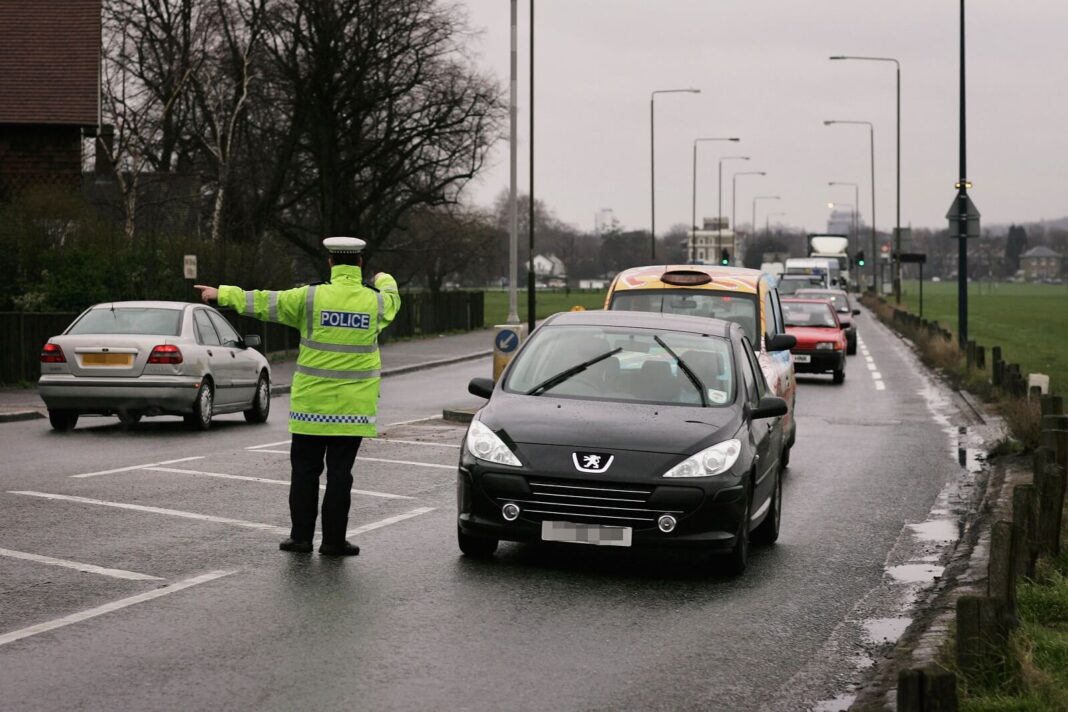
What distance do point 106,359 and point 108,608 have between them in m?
10.6

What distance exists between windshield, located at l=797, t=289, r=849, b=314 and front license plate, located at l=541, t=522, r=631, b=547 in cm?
3400

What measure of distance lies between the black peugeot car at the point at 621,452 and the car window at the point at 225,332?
985 centimetres

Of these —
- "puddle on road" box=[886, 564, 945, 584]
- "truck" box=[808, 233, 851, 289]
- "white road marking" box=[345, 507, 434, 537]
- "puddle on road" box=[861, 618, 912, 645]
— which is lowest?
"puddle on road" box=[886, 564, 945, 584]

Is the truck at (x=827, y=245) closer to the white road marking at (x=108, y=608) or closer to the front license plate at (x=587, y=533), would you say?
the front license plate at (x=587, y=533)

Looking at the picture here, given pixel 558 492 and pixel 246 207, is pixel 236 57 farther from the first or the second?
pixel 558 492

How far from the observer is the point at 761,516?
10.1 meters

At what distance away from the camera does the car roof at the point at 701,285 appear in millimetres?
15672

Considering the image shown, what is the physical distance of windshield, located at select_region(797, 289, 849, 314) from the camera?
140 ft

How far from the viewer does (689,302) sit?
1577 cm

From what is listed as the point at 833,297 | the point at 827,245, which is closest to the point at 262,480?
the point at 833,297

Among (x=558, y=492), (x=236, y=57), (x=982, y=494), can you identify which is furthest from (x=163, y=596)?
(x=236, y=57)

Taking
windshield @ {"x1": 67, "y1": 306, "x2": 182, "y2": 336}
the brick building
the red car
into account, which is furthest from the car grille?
the brick building

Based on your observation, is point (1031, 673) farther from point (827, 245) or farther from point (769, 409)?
point (827, 245)

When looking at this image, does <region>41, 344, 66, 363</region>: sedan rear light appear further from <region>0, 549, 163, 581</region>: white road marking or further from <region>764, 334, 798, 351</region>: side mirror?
<region>0, 549, 163, 581</region>: white road marking
